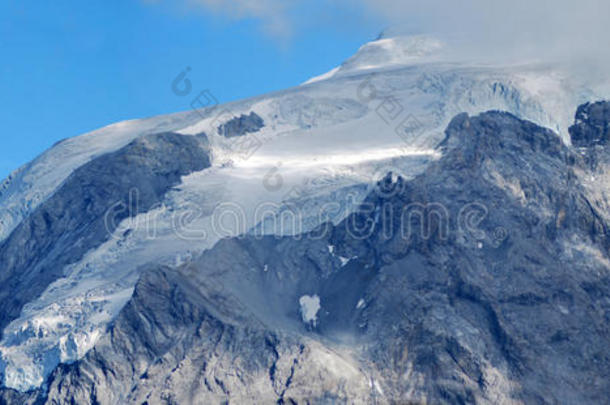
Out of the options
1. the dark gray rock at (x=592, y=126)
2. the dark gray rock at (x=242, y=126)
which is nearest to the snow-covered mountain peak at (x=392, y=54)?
the dark gray rock at (x=242, y=126)

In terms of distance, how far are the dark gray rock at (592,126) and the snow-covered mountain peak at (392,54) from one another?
6240 centimetres

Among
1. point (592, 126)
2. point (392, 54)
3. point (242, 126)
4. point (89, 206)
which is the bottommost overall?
point (592, 126)

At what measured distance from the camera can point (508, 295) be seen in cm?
9238

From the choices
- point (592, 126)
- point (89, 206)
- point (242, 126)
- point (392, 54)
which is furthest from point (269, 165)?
point (392, 54)

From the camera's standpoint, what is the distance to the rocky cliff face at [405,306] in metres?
84.3

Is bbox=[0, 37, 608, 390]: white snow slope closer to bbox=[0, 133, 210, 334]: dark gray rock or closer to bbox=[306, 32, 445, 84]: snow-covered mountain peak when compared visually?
bbox=[0, 133, 210, 334]: dark gray rock

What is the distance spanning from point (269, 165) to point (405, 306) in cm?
3509

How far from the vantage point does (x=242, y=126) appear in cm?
13238

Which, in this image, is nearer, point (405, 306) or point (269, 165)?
point (405, 306)

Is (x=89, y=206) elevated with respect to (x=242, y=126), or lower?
elevated

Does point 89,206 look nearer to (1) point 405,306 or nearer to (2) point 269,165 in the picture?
(2) point 269,165

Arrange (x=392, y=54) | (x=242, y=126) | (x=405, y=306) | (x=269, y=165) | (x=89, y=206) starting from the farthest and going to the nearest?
(x=392, y=54) → (x=242, y=126) → (x=269, y=165) → (x=89, y=206) → (x=405, y=306)

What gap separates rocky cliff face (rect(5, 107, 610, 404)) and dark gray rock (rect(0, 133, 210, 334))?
617 inches

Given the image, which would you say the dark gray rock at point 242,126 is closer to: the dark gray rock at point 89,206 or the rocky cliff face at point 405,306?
the dark gray rock at point 89,206
